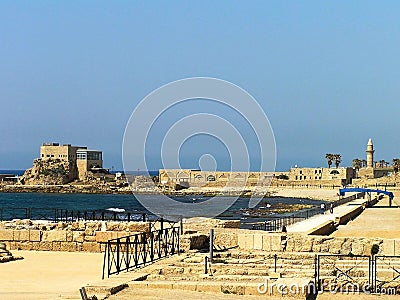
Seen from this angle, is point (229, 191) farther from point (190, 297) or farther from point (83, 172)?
point (190, 297)

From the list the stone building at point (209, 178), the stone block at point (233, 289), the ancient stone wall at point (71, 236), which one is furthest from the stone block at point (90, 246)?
the stone building at point (209, 178)

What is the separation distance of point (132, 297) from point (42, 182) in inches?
4885

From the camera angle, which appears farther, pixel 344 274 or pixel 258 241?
pixel 258 241

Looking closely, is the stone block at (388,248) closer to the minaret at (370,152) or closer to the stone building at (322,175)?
the stone building at (322,175)

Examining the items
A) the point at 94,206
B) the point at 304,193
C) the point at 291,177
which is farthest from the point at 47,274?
the point at 291,177

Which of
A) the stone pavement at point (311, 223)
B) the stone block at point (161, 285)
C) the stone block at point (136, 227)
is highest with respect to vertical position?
the stone block at point (136, 227)

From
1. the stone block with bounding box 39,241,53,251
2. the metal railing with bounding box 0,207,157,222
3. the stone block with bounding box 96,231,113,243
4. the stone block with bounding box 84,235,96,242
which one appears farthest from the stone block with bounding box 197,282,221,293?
the metal railing with bounding box 0,207,157,222

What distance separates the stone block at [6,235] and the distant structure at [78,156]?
11302 cm

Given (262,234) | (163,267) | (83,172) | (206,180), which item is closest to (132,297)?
(163,267)

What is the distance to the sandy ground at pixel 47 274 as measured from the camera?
10.6 meters

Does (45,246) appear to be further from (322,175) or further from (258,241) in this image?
(322,175)

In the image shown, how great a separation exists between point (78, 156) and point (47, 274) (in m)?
122

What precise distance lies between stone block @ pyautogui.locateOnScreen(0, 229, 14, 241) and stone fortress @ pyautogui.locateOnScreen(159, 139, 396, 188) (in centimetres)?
8836

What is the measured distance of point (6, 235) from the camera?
704 inches
